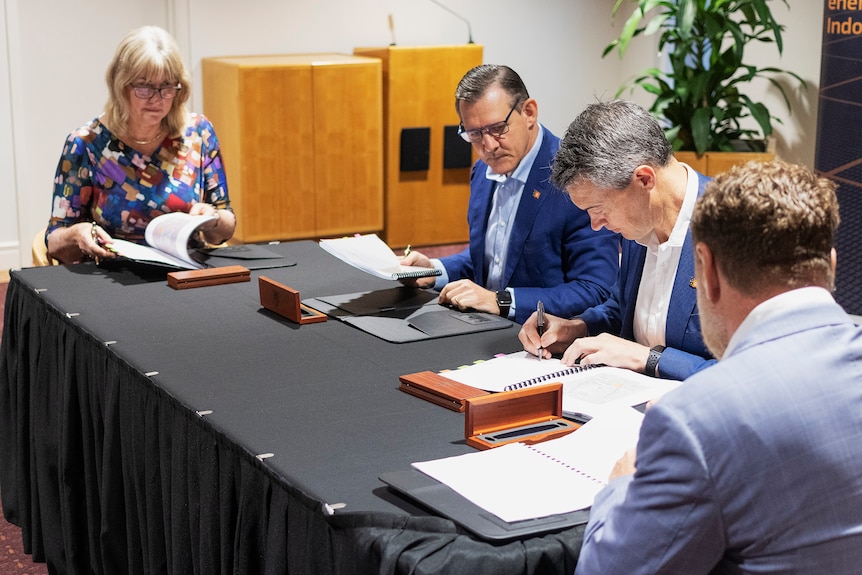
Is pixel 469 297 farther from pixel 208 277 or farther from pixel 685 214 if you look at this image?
pixel 208 277

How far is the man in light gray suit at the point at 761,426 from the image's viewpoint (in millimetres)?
1214

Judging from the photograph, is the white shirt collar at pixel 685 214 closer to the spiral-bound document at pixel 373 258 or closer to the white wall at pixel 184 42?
the spiral-bound document at pixel 373 258

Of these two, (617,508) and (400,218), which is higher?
(617,508)

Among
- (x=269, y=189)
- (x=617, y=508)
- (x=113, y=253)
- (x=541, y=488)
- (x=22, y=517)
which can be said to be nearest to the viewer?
(x=617, y=508)

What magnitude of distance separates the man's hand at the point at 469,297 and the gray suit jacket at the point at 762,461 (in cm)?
152

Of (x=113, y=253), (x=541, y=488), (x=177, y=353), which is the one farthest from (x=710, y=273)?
(x=113, y=253)

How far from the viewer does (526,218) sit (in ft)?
9.90

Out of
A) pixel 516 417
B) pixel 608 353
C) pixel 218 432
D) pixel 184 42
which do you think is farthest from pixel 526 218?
pixel 184 42

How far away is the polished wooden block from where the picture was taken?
255 inches

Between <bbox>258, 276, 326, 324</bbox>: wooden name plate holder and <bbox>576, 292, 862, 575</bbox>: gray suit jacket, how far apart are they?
154 centimetres

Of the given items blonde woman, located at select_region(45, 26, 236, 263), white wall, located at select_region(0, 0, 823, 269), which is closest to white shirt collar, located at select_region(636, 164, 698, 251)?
Result: blonde woman, located at select_region(45, 26, 236, 263)

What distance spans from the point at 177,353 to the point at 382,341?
0.46m

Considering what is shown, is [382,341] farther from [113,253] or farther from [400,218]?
[400,218]

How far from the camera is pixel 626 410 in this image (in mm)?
1948
